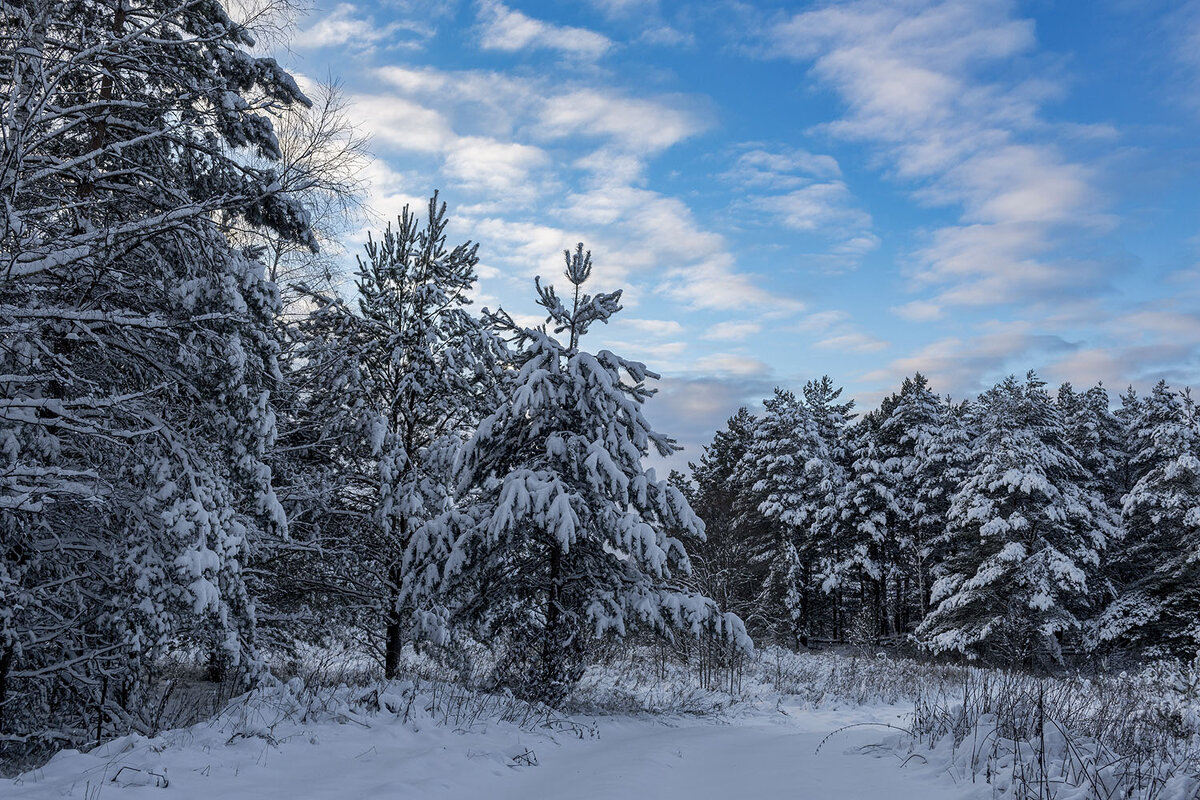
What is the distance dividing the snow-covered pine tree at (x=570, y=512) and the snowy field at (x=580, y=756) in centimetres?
132

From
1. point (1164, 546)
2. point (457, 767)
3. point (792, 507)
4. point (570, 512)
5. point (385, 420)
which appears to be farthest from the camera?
point (792, 507)

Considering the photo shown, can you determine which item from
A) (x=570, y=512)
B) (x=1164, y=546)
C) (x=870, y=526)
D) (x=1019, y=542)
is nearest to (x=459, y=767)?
(x=570, y=512)

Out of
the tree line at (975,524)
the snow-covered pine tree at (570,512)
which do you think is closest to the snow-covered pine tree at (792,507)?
the tree line at (975,524)

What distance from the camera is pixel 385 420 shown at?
11.3m

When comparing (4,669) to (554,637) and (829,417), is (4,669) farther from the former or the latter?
(829,417)

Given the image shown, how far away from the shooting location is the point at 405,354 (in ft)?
39.6

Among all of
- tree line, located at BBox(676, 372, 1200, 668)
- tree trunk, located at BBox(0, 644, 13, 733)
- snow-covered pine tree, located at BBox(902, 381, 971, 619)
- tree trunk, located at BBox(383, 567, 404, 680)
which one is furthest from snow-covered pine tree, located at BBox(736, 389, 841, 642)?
tree trunk, located at BBox(0, 644, 13, 733)

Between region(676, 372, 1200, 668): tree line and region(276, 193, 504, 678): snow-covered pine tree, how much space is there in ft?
32.0

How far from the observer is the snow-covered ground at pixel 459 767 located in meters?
4.22

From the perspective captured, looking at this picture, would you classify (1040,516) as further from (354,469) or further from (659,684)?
(354,469)

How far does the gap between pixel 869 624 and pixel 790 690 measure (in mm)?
21340

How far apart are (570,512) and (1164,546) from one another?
2989 cm

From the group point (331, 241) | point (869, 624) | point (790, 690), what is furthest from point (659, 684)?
point (869, 624)

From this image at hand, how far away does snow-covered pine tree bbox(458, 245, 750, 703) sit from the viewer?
9.02m
